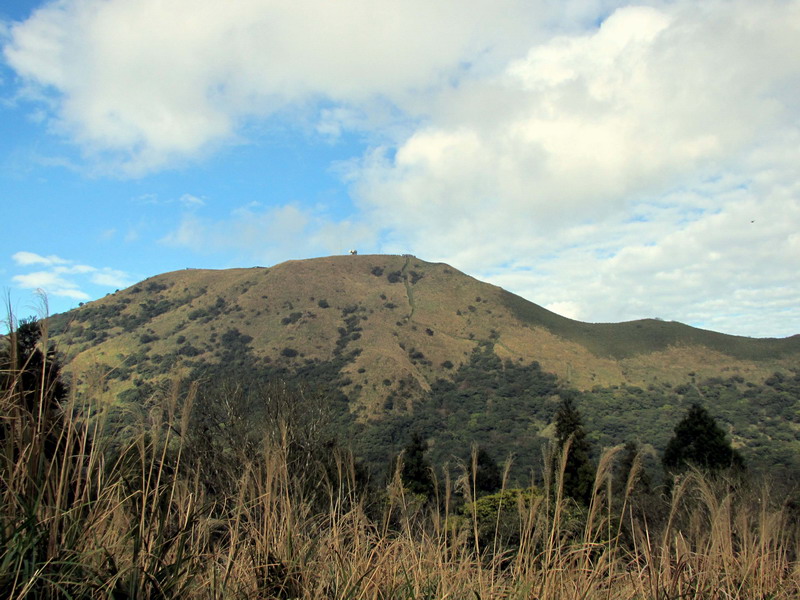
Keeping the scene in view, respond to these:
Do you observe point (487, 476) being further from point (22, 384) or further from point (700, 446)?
point (22, 384)

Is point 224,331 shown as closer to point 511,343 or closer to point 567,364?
point 511,343

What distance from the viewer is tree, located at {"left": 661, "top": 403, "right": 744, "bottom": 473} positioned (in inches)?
1318

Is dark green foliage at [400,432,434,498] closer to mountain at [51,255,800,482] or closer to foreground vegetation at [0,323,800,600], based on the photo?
mountain at [51,255,800,482]

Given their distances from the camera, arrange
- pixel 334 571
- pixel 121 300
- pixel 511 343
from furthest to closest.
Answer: pixel 121 300
pixel 511 343
pixel 334 571

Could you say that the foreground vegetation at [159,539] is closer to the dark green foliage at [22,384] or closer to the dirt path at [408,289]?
the dark green foliage at [22,384]

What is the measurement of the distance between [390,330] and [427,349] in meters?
7.00

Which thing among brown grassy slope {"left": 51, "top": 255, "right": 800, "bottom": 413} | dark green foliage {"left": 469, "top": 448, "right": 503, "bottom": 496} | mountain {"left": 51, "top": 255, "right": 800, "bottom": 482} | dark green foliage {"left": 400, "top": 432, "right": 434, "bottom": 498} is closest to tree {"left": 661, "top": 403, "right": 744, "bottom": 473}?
dark green foliage {"left": 469, "top": 448, "right": 503, "bottom": 496}

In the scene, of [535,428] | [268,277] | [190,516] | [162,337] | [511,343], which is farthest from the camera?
[268,277]

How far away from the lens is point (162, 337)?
252ft

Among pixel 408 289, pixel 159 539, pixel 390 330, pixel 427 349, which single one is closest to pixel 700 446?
pixel 159 539

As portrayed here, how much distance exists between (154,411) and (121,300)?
10045cm

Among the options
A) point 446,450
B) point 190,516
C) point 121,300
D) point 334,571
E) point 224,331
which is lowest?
point 446,450

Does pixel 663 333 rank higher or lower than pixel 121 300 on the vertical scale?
lower

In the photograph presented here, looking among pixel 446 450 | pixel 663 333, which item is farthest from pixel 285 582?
pixel 663 333
